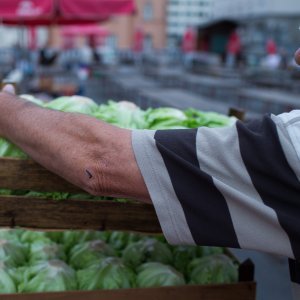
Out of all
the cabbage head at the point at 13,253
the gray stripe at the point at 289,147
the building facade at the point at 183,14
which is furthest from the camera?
the building facade at the point at 183,14

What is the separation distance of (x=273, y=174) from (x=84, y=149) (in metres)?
0.53

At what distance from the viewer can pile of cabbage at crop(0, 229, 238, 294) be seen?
6.27 feet

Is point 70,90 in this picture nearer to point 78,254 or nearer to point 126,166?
point 78,254

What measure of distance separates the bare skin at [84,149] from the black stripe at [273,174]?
258mm

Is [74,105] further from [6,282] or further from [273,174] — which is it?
[273,174]

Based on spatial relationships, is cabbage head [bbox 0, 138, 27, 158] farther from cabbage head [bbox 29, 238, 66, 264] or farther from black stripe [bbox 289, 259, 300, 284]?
black stripe [bbox 289, 259, 300, 284]

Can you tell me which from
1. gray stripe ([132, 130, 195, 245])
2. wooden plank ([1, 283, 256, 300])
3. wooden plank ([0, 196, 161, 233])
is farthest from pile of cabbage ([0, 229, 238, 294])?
gray stripe ([132, 130, 195, 245])

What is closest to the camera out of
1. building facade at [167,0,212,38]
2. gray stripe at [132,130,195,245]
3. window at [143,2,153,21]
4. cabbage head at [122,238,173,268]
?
gray stripe at [132,130,195,245]

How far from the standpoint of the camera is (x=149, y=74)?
631 inches

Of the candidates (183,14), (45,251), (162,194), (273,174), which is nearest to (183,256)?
(45,251)

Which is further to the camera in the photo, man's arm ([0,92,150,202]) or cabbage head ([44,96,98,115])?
cabbage head ([44,96,98,115])

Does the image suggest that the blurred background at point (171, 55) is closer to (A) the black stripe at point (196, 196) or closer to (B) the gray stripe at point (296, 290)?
(B) the gray stripe at point (296, 290)

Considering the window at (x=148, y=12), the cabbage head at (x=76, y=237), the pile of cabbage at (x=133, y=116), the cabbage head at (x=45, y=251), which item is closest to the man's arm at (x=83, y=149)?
the pile of cabbage at (x=133, y=116)

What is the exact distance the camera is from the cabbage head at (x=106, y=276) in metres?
1.92
